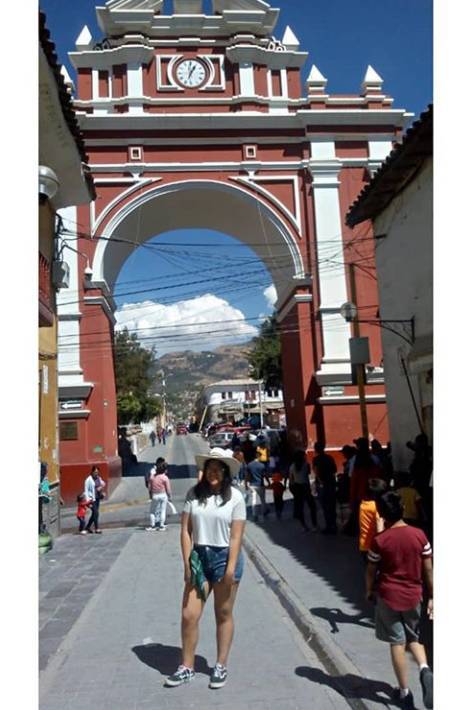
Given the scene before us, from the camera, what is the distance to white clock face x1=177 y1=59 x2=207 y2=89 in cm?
2036

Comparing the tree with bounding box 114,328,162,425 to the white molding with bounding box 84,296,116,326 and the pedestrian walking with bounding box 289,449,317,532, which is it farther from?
the pedestrian walking with bounding box 289,449,317,532

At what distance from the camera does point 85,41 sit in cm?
2064

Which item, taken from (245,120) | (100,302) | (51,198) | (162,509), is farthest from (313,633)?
(245,120)

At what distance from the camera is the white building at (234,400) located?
2500 inches

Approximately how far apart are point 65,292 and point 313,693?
1611cm

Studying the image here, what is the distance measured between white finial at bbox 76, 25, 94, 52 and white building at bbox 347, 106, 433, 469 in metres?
12.9

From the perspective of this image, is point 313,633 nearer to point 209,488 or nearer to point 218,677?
point 218,677

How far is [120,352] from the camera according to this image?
3766 cm

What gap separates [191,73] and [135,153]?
3.07m

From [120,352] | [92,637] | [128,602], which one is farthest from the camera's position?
[120,352]

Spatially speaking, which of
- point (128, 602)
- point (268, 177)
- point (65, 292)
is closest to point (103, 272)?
point (65, 292)

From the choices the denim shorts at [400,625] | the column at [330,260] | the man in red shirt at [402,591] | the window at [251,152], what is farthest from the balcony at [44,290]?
the window at [251,152]

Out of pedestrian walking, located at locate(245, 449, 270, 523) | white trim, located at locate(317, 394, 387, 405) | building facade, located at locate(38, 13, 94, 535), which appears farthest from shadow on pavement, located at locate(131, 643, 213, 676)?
white trim, located at locate(317, 394, 387, 405)
